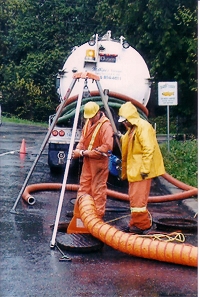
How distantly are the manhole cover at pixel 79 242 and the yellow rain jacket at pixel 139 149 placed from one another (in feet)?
3.13

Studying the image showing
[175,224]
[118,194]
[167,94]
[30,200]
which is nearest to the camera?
[175,224]

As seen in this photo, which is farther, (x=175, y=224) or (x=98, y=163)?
(x=175, y=224)

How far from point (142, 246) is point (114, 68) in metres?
7.16

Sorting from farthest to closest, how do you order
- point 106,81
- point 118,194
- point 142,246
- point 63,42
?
1. point 63,42
2. point 106,81
3. point 118,194
4. point 142,246

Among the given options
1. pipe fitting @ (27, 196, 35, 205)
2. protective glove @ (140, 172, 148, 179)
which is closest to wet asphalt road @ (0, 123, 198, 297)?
pipe fitting @ (27, 196, 35, 205)

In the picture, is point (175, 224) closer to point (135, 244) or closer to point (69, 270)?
point (135, 244)

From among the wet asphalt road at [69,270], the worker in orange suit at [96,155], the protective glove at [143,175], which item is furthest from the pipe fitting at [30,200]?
the protective glove at [143,175]

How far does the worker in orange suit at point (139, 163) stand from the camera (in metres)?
7.53

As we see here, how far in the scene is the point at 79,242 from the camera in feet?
23.0

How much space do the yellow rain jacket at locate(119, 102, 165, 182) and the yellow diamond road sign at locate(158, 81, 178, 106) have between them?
29.9ft

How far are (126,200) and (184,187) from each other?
1.58 meters

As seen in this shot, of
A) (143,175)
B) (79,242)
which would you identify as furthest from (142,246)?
(143,175)

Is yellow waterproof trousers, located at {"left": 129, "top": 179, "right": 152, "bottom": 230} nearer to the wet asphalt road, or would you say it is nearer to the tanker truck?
the wet asphalt road

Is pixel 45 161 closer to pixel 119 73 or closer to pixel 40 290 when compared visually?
pixel 119 73
